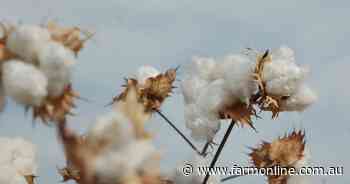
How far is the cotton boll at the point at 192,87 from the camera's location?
2473 millimetres

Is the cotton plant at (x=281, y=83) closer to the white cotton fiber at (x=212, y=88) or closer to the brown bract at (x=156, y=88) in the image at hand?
the white cotton fiber at (x=212, y=88)

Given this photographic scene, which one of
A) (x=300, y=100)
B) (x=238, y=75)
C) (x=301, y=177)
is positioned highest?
(x=238, y=75)

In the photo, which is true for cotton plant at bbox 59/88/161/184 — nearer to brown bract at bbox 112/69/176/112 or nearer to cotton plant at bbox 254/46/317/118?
cotton plant at bbox 254/46/317/118

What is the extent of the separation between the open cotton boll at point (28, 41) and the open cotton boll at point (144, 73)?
56.4 inches

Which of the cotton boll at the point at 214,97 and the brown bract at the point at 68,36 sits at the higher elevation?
the brown bract at the point at 68,36

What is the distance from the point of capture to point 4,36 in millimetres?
1264

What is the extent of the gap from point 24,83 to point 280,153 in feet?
5.04

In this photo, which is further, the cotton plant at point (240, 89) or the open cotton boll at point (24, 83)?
the cotton plant at point (240, 89)

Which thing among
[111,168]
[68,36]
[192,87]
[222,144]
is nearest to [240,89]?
[222,144]

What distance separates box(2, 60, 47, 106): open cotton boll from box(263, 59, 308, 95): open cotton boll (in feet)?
4.26

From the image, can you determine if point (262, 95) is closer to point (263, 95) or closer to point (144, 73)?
point (263, 95)

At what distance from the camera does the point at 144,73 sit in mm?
2648

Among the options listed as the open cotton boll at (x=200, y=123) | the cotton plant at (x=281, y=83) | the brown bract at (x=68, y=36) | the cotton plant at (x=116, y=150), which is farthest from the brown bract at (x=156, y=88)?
the cotton plant at (x=116, y=150)

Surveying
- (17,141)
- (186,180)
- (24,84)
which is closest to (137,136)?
(24,84)
